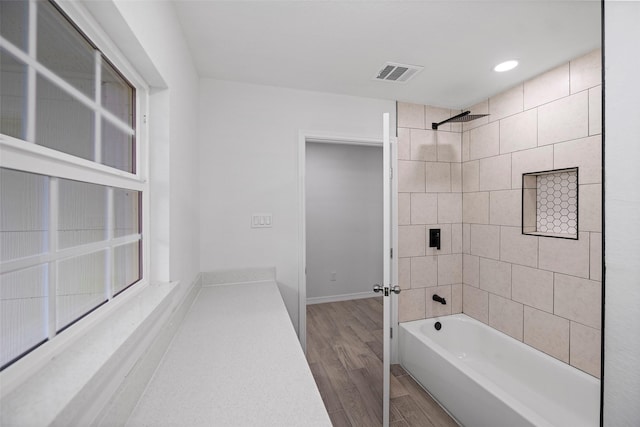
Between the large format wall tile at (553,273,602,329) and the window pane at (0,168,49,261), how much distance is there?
2487 mm

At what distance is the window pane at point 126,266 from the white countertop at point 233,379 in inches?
12.7

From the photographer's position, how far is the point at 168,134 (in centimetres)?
118

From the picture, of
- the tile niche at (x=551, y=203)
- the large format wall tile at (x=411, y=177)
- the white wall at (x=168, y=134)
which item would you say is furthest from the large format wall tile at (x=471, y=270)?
the white wall at (x=168, y=134)

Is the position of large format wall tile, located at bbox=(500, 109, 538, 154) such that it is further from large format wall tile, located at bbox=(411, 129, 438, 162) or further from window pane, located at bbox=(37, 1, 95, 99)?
window pane, located at bbox=(37, 1, 95, 99)

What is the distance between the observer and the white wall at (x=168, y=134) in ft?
3.10

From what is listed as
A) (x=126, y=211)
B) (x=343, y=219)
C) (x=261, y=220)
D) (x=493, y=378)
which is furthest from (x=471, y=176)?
(x=126, y=211)

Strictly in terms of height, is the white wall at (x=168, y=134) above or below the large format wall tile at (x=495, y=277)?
above

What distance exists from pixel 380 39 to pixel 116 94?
132 cm

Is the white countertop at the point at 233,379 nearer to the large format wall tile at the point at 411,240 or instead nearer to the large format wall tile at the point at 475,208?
the large format wall tile at the point at 411,240

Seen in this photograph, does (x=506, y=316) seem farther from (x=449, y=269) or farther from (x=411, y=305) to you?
(x=411, y=305)

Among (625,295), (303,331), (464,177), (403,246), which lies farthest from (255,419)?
(464,177)

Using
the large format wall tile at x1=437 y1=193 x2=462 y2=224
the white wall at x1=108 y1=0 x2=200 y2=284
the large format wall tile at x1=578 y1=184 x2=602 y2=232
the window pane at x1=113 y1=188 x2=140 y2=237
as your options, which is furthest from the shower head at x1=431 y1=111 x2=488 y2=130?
the window pane at x1=113 y1=188 x2=140 y2=237

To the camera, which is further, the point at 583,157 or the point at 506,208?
the point at 506,208

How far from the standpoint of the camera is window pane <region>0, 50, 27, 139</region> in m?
0.50
